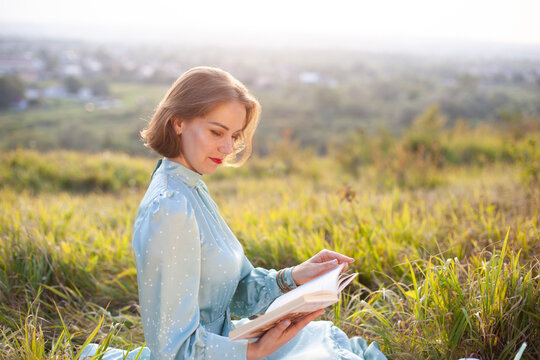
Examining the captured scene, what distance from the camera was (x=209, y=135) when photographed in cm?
160

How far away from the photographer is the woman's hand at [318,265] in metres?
1.76

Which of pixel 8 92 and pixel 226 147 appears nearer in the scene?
pixel 226 147

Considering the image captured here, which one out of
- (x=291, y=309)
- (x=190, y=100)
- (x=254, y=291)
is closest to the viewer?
(x=291, y=309)

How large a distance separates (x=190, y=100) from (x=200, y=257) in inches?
22.6

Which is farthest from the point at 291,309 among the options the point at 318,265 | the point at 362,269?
the point at 362,269

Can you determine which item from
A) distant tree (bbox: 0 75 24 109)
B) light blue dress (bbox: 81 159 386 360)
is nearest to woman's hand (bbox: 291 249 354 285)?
light blue dress (bbox: 81 159 386 360)

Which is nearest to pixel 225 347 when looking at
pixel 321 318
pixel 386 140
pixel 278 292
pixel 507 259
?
pixel 278 292

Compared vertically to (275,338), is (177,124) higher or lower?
higher

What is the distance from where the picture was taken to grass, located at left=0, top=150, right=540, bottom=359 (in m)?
1.98

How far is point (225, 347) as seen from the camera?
1409 mm

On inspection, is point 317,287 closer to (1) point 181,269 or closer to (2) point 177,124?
(1) point 181,269

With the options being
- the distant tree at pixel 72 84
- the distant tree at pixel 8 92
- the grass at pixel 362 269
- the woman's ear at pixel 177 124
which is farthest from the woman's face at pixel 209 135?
the distant tree at pixel 72 84

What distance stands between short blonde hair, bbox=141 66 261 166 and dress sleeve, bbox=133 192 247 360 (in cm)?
31

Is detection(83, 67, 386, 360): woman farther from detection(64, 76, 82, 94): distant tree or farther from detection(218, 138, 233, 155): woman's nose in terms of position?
detection(64, 76, 82, 94): distant tree
